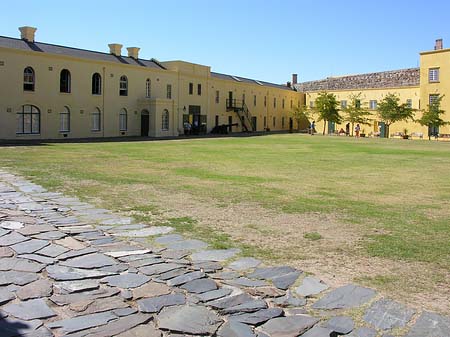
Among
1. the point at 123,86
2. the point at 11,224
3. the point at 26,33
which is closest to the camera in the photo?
the point at 11,224

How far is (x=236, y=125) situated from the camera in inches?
2438

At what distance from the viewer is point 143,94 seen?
152 feet

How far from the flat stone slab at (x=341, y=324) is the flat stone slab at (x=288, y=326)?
0.12 meters

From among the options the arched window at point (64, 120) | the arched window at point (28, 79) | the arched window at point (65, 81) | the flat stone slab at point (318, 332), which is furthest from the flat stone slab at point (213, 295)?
the arched window at point (65, 81)

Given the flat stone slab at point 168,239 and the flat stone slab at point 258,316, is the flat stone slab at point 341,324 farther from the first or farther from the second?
the flat stone slab at point 168,239

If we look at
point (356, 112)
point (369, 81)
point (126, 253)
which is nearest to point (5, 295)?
point (126, 253)

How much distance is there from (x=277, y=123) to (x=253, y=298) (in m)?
67.1

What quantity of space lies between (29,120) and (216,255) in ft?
113

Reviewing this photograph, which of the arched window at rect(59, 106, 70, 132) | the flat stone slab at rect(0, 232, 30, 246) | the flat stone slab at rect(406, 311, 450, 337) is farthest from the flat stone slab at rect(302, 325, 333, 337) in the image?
the arched window at rect(59, 106, 70, 132)

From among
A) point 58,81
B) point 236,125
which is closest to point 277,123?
point 236,125

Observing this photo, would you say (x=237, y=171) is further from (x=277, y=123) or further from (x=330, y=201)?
(x=277, y=123)

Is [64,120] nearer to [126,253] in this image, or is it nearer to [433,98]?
[126,253]

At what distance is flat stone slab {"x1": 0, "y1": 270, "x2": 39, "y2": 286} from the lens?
478cm

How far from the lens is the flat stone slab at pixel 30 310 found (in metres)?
4.02
